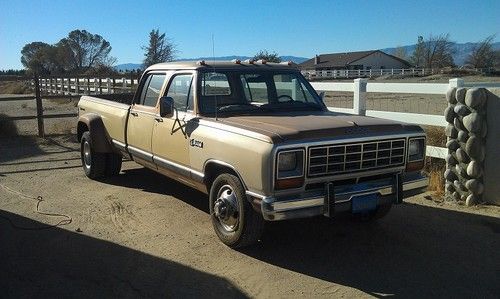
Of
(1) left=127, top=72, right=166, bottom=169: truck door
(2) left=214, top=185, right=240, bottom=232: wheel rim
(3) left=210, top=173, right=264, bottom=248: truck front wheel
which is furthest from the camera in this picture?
(1) left=127, top=72, right=166, bottom=169: truck door

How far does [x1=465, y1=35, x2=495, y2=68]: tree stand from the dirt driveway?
3093 inches

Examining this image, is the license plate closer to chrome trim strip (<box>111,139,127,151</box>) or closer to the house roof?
chrome trim strip (<box>111,139,127,151</box>)

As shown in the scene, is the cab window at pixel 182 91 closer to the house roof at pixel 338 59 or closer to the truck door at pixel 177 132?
the truck door at pixel 177 132

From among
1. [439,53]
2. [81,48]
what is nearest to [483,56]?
[439,53]

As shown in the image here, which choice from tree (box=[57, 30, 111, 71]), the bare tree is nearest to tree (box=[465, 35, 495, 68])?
the bare tree

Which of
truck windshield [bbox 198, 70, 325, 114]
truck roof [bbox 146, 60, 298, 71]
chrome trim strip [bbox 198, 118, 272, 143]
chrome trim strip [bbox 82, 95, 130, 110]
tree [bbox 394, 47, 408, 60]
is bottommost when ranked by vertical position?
chrome trim strip [bbox 198, 118, 272, 143]

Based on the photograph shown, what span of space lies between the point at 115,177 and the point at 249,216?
174 inches

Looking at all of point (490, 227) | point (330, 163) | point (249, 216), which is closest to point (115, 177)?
point (249, 216)

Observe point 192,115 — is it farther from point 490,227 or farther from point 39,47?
point 39,47

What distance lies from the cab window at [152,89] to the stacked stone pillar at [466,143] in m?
3.88

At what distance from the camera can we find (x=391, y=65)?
304 ft

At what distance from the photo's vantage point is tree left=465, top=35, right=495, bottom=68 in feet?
253

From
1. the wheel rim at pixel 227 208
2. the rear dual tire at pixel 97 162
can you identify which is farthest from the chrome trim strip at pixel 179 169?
the rear dual tire at pixel 97 162

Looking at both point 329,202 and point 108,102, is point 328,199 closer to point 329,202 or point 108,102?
point 329,202
